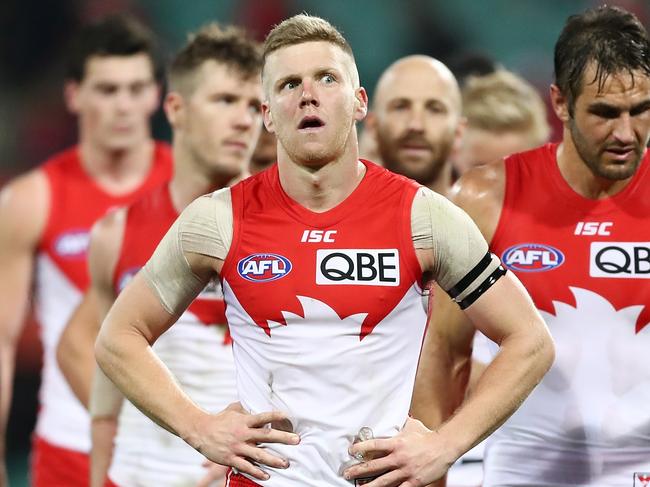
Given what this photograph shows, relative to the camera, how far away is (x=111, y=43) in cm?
783

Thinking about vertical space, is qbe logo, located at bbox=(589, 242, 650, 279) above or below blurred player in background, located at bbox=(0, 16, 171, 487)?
below

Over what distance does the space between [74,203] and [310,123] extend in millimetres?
3426

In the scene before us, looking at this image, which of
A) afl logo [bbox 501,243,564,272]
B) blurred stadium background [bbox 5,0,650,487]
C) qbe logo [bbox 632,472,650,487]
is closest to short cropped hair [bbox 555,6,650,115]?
afl logo [bbox 501,243,564,272]

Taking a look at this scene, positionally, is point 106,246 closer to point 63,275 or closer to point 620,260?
point 63,275

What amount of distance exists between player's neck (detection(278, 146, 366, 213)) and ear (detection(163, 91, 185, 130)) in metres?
1.92

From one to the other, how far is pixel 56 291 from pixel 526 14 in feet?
18.1

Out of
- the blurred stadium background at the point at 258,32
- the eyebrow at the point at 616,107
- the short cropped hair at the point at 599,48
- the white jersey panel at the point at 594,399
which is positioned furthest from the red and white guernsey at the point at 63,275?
the blurred stadium background at the point at 258,32

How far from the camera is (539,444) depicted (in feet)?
16.1

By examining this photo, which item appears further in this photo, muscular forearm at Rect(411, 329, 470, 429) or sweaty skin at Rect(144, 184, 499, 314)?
muscular forearm at Rect(411, 329, 470, 429)

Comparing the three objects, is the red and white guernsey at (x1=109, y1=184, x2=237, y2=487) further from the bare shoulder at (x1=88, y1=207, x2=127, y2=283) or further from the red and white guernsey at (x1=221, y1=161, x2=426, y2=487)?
the red and white guernsey at (x1=221, y1=161, x2=426, y2=487)

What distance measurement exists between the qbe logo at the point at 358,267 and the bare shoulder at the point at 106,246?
176 cm

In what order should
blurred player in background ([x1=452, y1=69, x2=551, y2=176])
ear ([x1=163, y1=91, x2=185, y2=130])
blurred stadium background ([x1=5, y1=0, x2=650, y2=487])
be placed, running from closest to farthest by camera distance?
ear ([x1=163, y1=91, x2=185, y2=130])
blurred player in background ([x1=452, y1=69, x2=551, y2=176])
blurred stadium background ([x1=5, y1=0, x2=650, y2=487])

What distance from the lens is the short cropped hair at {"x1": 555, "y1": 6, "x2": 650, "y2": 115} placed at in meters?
4.70

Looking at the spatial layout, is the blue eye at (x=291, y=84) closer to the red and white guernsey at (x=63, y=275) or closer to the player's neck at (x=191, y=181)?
the player's neck at (x=191, y=181)
